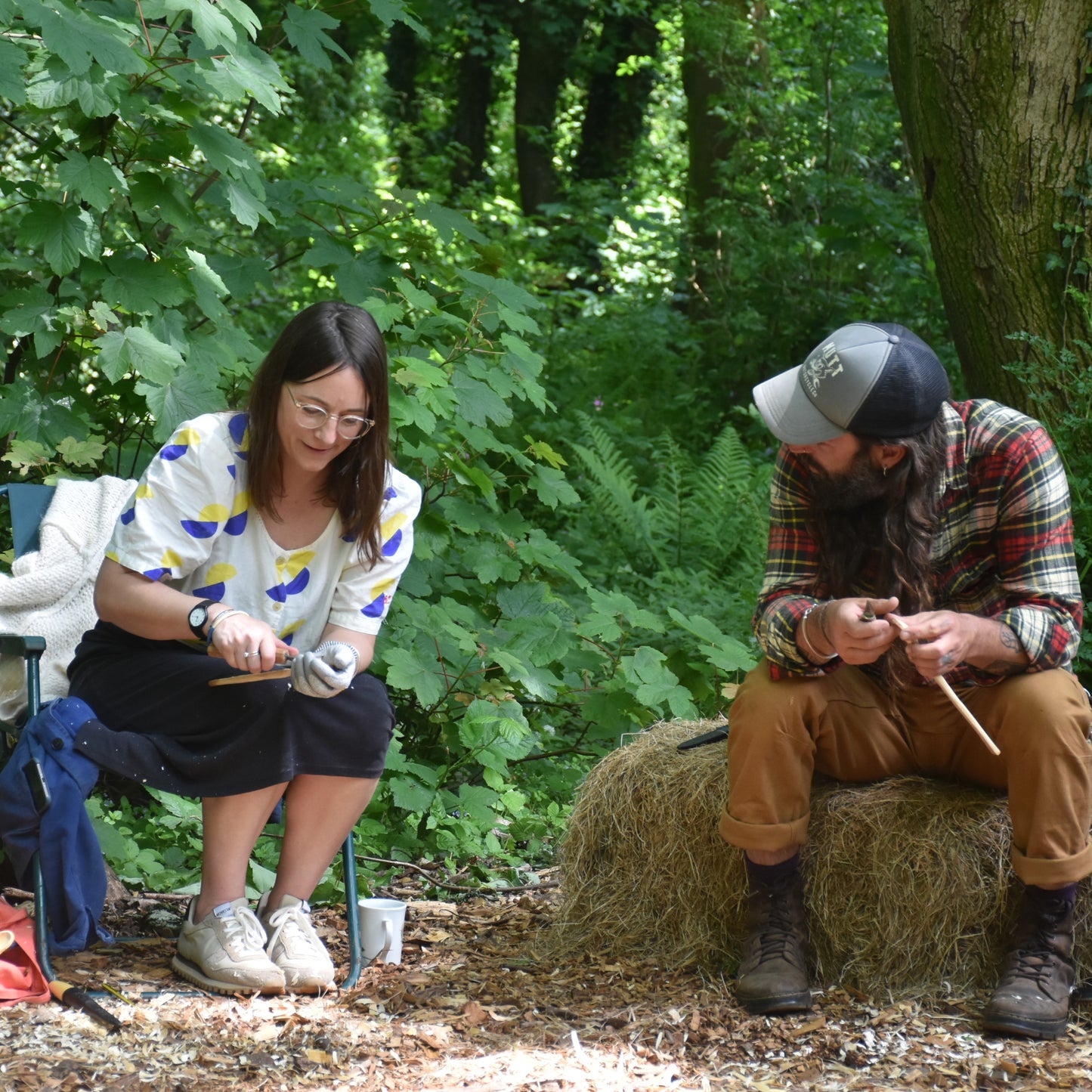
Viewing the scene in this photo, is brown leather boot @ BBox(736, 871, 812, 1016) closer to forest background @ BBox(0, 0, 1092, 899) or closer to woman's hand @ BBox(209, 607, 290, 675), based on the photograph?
forest background @ BBox(0, 0, 1092, 899)

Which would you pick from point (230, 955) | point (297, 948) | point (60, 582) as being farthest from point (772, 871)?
point (60, 582)

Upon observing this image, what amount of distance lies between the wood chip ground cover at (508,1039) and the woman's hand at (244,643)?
2.10 feet

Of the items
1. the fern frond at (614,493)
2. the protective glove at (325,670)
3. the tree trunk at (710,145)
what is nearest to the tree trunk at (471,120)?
the tree trunk at (710,145)

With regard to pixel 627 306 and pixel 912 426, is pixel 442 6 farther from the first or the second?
pixel 912 426

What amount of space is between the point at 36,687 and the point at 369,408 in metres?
0.81

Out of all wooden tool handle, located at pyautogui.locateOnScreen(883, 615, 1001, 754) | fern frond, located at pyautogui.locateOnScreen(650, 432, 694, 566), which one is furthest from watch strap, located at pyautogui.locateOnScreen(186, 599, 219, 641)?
fern frond, located at pyautogui.locateOnScreen(650, 432, 694, 566)

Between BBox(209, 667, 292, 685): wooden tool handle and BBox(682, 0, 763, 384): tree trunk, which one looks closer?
BBox(209, 667, 292, 685): wooden tool handle

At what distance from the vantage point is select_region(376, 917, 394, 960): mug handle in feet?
8.46

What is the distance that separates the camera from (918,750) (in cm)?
246

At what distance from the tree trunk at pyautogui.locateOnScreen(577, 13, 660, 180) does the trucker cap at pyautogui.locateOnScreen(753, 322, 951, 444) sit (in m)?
8.87

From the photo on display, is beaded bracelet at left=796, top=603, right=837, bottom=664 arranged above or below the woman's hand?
above

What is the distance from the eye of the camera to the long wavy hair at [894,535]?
2.29 meters

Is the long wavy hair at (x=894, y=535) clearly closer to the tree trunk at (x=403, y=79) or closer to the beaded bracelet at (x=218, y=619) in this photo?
the beaded bracelet at (x=218, y=619)

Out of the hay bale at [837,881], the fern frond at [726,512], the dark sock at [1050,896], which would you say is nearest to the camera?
the dark sock at [1050,896]
